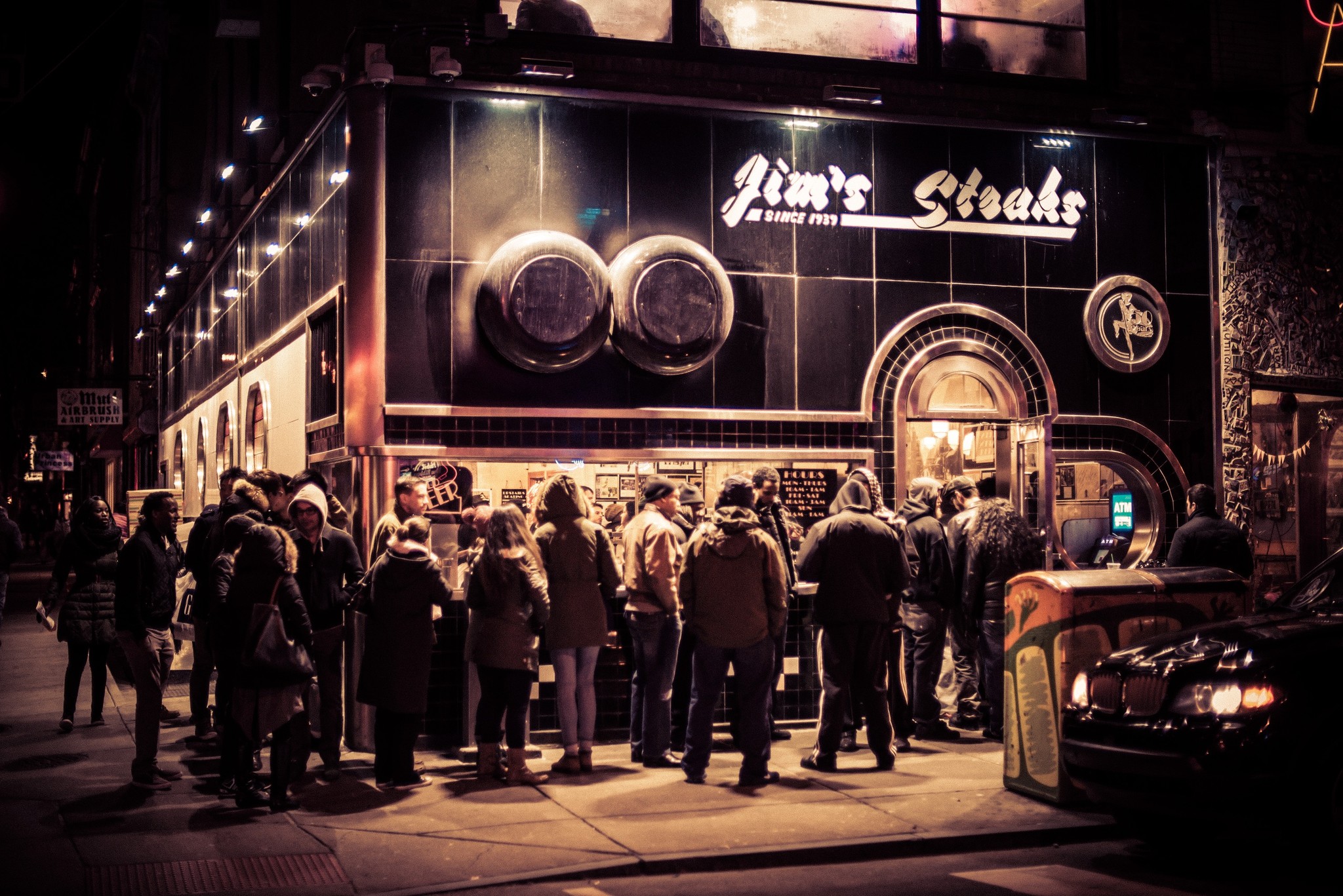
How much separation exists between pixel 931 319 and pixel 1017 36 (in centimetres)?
334

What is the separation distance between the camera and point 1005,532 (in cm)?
1060

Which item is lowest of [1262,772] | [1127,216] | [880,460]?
[1262,772]

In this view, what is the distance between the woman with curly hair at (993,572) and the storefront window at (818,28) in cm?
519

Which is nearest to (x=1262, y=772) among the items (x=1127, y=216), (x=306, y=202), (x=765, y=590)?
(x=765, y=590)

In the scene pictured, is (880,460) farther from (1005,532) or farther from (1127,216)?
(1127,216)

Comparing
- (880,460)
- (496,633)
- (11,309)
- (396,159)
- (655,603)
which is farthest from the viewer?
(11,309)

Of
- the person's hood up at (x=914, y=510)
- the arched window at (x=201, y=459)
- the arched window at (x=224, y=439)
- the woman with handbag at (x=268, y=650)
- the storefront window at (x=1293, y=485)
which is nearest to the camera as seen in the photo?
the woman with handbag at (x=268, y=650)

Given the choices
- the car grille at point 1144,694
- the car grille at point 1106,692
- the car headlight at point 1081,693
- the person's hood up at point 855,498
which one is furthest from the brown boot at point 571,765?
the car grille at point 1144,694

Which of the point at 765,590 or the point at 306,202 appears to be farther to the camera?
the point at 306,202

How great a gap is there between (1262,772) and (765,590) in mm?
3507

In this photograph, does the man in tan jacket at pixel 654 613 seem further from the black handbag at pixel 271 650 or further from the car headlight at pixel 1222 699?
the car headlight at pixel 1222 699

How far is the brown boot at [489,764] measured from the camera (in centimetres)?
905

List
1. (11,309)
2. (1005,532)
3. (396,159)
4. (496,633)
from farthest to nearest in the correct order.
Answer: (11,309) < (396,159) < (1005,532) < (496,633)

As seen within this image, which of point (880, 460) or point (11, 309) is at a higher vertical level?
point (11, 309)
